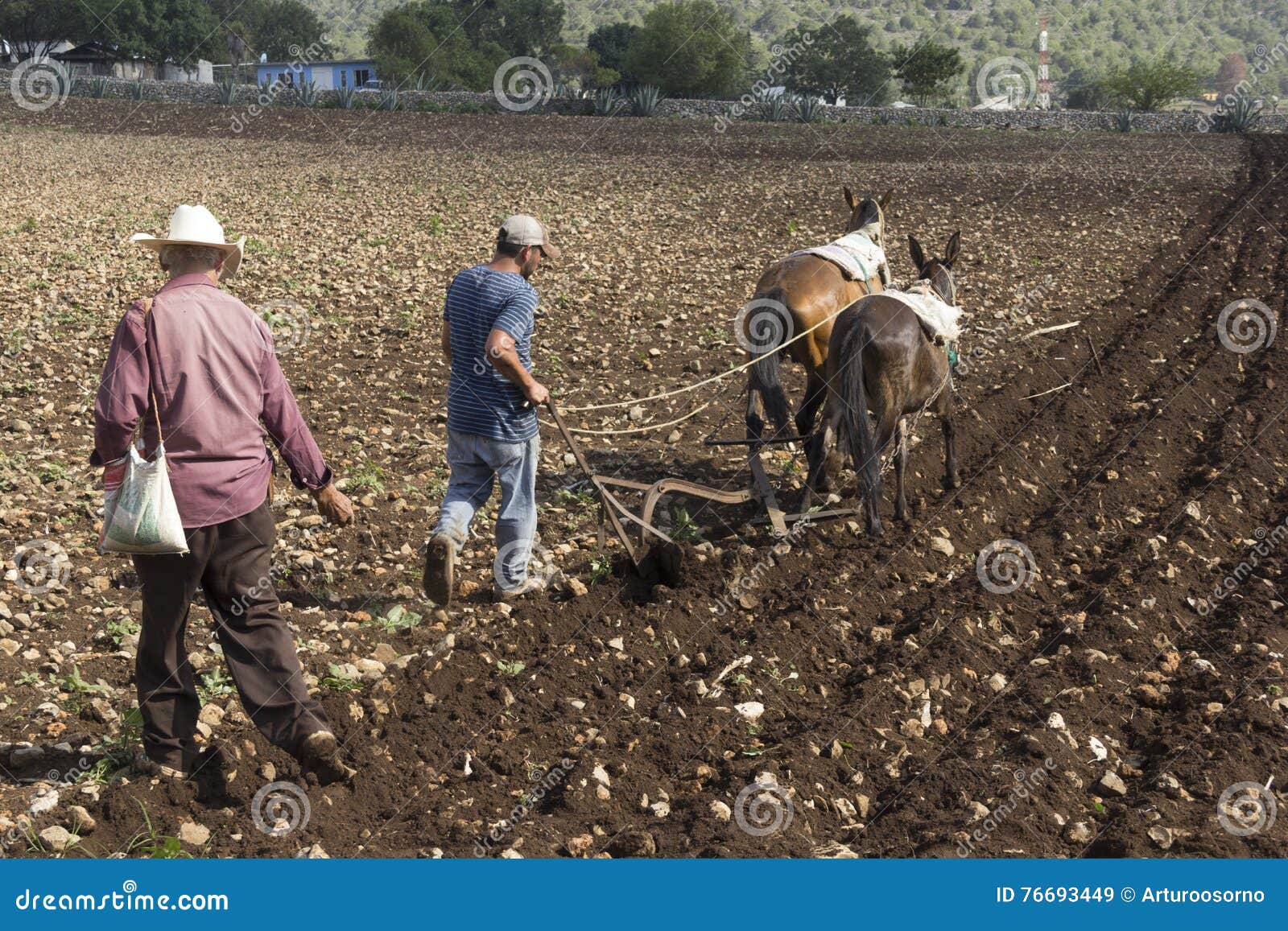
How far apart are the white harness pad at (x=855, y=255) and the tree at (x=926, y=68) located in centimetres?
4797

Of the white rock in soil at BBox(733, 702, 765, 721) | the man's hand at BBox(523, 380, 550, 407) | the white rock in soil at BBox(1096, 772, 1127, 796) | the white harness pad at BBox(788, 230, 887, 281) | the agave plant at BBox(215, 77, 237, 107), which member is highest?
the agave plant at BBox(215, 77, 237, 107)

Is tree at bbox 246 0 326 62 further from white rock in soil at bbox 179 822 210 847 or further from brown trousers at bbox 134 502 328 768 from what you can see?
white rock in soil at bbox 179 822 210 847

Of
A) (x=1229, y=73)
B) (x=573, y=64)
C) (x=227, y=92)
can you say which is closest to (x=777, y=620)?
(x=227, y=92)

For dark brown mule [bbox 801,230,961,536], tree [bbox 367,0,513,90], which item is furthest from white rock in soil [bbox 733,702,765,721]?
tree [bbox 367,0,513,90]

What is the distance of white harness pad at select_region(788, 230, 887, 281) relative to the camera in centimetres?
905

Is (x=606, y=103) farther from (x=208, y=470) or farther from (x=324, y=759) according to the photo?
(x=324, y=759)

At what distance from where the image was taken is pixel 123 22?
6712 cm

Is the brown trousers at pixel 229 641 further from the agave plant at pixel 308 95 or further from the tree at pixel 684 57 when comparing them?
the tree at pixel 684 57

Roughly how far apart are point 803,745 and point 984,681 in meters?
1.29

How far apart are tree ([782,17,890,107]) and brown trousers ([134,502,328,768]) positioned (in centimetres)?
6122

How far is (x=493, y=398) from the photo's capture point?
6.48 metres

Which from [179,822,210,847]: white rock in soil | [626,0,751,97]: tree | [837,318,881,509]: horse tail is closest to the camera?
[179,822,210,847]: white rock in soil

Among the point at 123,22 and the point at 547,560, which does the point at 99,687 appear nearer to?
the point at 547,560

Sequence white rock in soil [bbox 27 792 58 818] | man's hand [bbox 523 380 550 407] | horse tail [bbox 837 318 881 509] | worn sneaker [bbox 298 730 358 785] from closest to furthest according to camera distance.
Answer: white rock in soil [bbox 27 792 58 818], worn sneaker [bbox 298 730 358 785], man's hand [bbox 523 380 550 407], horse tail [bbox 837 318 881 509]
